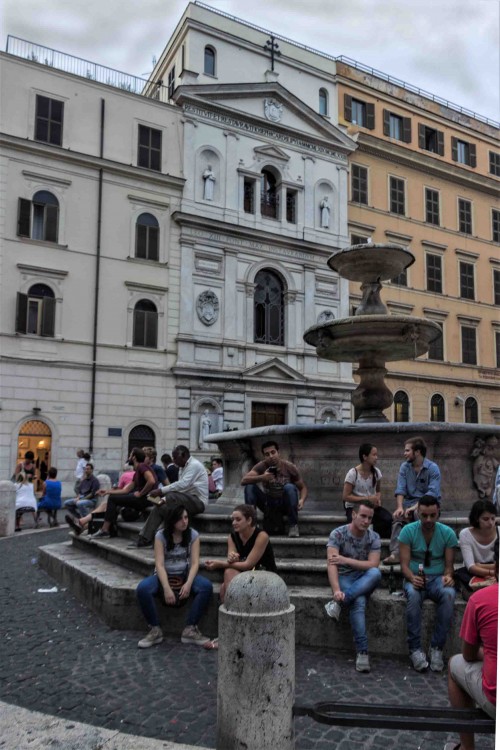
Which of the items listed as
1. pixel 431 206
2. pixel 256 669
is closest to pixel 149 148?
pixel 431 206

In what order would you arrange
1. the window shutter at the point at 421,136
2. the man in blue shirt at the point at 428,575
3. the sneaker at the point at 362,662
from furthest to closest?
the window shutter at the point at 421,136
the man in blue shirt at the point at 428,575
the sneaker at the point at 362,662

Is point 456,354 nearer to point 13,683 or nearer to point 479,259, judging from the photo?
point 479,259

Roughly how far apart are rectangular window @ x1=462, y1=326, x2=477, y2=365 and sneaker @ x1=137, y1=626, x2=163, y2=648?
26.3 metres

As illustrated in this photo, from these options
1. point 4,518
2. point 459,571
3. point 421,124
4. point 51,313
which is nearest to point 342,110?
point 421,124

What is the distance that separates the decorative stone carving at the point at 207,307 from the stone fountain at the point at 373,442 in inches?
518

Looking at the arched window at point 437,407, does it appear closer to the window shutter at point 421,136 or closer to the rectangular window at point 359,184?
the rectangular window at point 359,184

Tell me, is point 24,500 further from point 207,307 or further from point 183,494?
point 207,307

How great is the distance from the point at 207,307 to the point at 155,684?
19188 mm

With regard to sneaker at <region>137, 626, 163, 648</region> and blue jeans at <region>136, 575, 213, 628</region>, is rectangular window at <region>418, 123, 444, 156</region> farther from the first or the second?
sneaker at <region>137, 626, 163, 648</region>

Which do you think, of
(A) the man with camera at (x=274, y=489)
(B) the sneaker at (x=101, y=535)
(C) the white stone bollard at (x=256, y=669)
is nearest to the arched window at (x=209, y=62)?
(B) the sneaker at (x=101, y=535)

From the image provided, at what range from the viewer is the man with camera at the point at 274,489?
6703mm

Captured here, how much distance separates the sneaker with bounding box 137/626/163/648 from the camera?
209 inches

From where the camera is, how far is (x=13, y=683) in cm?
452

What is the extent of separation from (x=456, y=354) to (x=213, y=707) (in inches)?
1066
